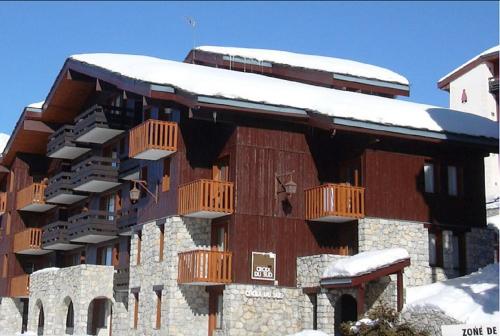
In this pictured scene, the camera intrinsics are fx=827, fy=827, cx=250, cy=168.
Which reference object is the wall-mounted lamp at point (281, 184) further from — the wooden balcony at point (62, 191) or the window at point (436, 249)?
the wooden balcony at point (62, 191)

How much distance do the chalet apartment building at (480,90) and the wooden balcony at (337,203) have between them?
82.4ft

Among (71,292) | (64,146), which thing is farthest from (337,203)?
(64,146)

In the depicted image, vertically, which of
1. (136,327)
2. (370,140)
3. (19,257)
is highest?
(370,140)

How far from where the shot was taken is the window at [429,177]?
28.1 metres

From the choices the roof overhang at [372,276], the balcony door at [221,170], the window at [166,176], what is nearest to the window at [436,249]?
the roof overhang at [372,276]

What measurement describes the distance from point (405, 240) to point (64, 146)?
15.7 metres

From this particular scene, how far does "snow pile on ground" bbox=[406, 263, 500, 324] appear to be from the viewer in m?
21.0

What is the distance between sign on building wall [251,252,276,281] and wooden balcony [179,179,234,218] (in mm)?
1702

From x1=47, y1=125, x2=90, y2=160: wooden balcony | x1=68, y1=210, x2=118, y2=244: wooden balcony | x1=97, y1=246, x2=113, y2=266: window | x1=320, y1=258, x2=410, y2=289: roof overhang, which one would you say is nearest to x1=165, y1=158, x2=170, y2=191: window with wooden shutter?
x1=68, y1=210, x2=118, y2=244: wooden balcony

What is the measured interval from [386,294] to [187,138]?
8296 millimetres

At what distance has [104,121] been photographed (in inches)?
1264

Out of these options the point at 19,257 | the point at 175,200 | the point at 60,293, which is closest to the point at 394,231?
the point at 175,200

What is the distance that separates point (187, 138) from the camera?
2753 cm

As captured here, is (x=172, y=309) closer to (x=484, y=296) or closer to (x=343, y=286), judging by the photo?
(x=343, y=286)
